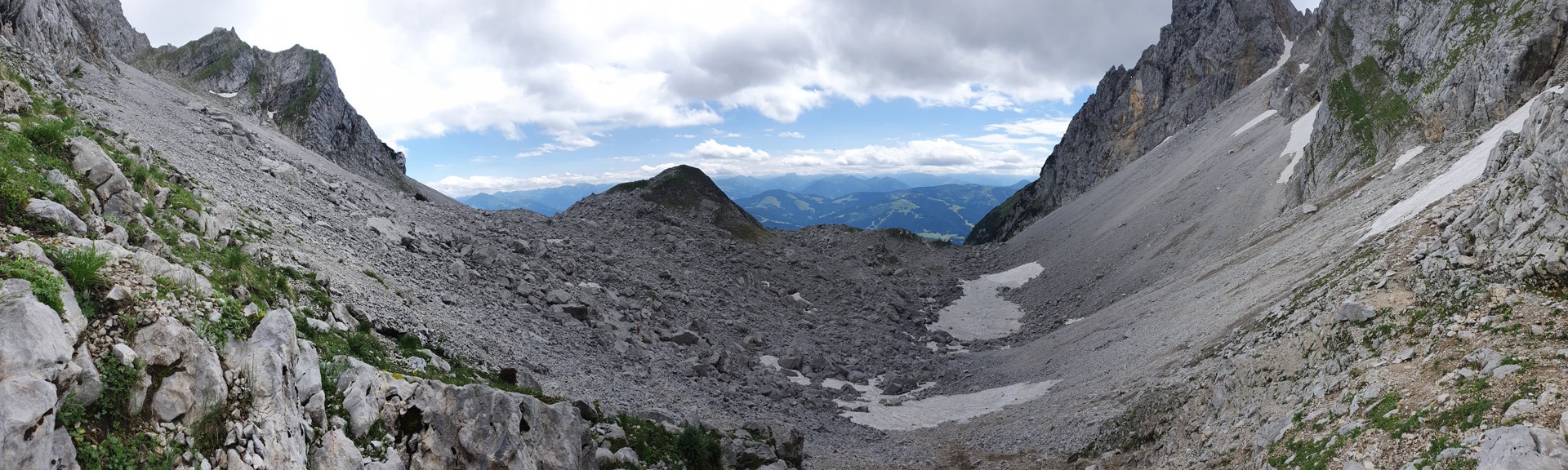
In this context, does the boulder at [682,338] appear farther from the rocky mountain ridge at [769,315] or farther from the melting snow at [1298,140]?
the melting snow at [1298,140]

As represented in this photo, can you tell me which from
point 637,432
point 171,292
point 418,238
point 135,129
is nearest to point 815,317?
point 418,238

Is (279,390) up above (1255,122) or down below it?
below

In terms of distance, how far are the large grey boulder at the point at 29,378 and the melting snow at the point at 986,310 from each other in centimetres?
4621

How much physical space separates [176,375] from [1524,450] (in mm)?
17388

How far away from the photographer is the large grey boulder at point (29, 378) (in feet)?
20.8

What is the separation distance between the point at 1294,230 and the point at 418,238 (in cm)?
4372

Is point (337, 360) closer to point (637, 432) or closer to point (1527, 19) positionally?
point (637, 432)

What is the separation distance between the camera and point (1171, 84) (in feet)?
370

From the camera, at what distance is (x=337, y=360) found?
11906mm

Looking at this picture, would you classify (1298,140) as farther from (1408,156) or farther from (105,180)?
(105,180)

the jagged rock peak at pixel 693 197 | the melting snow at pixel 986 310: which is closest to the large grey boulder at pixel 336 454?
the melting snow at pixel 986 310

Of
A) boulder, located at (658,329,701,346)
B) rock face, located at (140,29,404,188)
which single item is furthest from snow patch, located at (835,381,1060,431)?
rock face, located at (140,29,404,188)

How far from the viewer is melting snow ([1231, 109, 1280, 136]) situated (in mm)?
77250

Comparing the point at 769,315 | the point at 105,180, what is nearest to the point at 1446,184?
the point at 769,315
